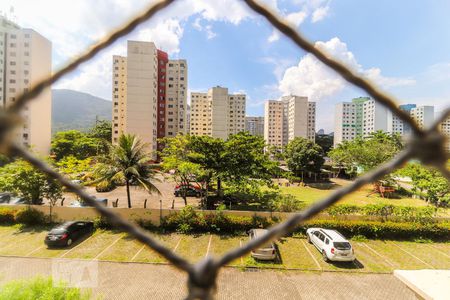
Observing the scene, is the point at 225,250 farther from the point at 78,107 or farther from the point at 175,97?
the point at 78,107

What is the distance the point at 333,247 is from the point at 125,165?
9953 millimetres

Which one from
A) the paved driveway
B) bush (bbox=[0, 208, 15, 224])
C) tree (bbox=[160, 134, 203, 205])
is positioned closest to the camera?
the paved driveway

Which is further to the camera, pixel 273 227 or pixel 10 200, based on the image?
pixel 10 200

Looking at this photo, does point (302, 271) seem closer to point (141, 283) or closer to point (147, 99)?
point (141, 283)

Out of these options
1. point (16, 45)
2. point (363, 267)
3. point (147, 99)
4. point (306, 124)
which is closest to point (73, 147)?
point (147, 99)

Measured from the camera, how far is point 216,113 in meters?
60.6

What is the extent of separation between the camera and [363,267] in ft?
28.6

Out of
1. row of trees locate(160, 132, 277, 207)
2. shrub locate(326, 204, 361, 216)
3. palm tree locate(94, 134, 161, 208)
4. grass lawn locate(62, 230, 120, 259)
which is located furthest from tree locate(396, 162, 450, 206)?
grass lawn locate(62, 230, 120, 259)

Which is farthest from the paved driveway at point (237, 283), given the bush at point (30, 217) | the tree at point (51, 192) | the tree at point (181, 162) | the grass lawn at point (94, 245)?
the tree at point (181, 162)

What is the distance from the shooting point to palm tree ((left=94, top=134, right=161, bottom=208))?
1166 centimetres

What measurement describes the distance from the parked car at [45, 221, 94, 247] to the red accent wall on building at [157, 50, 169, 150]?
125 feet

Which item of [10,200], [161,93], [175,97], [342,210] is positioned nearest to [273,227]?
[342,210]

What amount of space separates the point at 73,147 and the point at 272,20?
4267cm

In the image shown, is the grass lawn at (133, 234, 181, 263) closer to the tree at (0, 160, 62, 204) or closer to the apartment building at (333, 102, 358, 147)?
the tree at (0, 160, 62, 204)
